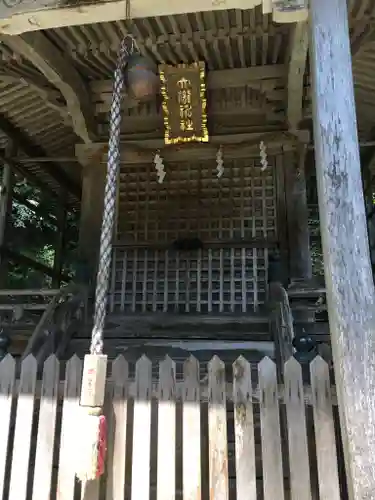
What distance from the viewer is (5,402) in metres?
2.99

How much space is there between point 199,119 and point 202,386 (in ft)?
16.0

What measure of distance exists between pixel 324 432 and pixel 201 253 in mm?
4536

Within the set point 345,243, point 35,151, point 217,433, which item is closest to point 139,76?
point 345,243

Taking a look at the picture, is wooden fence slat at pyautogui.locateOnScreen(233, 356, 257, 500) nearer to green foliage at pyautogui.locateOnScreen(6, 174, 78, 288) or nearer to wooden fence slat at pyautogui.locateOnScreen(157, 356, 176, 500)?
wooden fence slat at pyautogui.locateOnScreen(157, 356, 176, 500)

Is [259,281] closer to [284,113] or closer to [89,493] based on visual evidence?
[284,113]

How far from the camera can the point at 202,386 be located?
9.41 feet

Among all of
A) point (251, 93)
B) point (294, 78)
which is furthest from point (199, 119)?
point (294, 78)

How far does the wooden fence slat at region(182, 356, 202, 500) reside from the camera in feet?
8.94

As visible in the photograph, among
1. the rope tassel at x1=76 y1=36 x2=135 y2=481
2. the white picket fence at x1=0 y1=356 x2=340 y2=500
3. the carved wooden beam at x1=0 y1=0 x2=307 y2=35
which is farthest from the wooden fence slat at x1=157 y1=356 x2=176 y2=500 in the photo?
the carved wooden beam at x1=0 y1=0 x2=307 y2=35

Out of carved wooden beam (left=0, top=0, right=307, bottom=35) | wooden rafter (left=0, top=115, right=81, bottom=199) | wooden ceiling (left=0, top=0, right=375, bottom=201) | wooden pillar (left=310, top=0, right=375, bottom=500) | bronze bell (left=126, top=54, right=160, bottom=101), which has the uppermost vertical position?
wooden rafter (left=0, top=115, right=81, bottom=199)

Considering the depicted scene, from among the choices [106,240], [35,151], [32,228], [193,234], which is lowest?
[106,240]

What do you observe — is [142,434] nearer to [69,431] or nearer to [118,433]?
[118,433]

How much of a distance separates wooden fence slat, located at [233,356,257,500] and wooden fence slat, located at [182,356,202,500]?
0.72 feet

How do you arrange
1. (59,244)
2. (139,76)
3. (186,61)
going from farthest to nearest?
(59,244) < (186,61) < (139,76)
